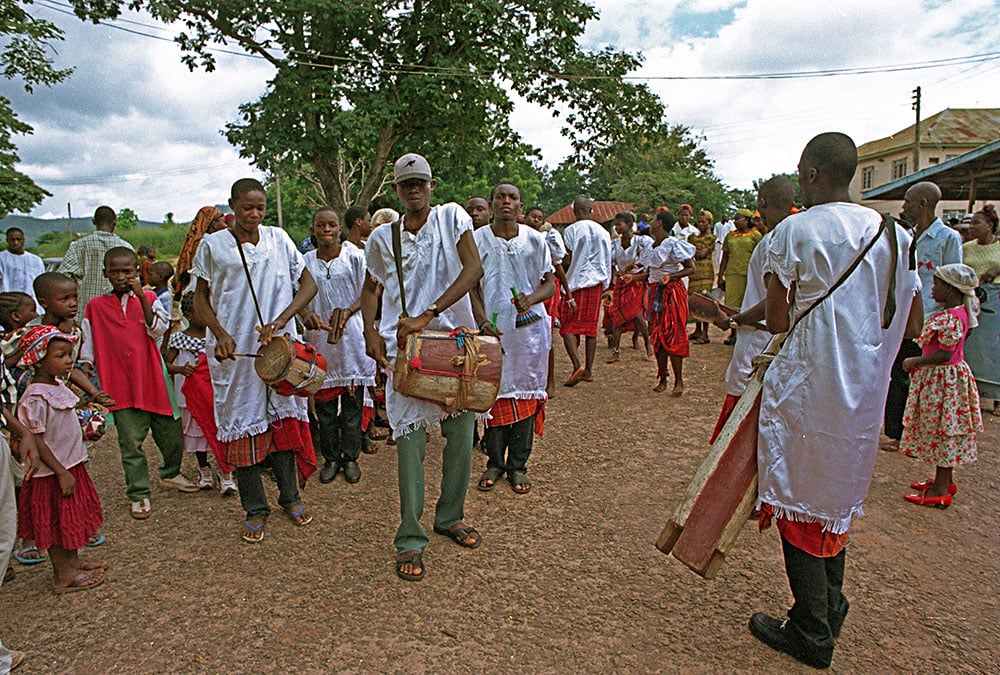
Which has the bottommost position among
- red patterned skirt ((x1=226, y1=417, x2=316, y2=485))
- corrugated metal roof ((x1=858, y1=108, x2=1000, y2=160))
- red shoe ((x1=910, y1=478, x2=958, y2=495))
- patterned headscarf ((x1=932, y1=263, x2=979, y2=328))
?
red shoe ((x1=910, y1=478, x2=958, y2=495))

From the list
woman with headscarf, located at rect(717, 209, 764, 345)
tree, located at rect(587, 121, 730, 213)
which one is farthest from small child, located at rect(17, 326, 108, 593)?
tree, located at rect(587, 121, 730, 213)

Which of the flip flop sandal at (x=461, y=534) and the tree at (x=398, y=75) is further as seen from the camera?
the tree at (x=398, y=75)

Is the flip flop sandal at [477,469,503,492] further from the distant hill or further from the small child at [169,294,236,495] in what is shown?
the distant hill

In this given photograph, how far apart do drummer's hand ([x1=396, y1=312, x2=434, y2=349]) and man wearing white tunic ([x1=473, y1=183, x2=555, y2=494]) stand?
125cm

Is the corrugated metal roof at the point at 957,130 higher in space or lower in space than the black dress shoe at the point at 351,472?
higher

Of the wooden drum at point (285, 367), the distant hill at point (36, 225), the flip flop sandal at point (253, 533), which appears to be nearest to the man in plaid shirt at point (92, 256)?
the distant hill at point (36, 225)

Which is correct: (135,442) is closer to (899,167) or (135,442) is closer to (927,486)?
(927,486)

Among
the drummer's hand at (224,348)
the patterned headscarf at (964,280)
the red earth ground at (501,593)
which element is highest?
the patterned headscarf at (964,280)

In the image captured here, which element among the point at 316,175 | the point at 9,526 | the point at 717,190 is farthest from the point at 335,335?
the point at 717,190

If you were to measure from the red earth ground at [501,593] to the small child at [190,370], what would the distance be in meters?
0.15

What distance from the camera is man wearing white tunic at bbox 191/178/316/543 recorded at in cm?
379

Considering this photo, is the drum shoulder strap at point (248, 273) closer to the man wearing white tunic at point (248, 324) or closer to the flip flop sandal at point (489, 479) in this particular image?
the man wearing white tunic at point (248, 324)

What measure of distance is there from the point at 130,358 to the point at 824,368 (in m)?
4.01

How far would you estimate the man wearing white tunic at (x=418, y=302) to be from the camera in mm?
3400
